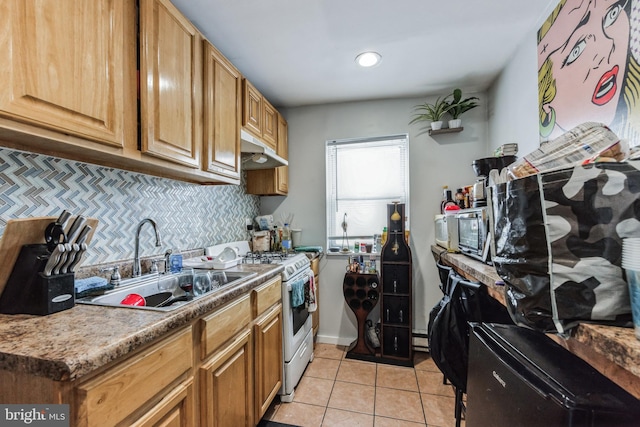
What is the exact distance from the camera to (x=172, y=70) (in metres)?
1.35

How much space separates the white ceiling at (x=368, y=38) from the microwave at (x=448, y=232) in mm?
1231

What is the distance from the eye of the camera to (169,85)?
1322 mm

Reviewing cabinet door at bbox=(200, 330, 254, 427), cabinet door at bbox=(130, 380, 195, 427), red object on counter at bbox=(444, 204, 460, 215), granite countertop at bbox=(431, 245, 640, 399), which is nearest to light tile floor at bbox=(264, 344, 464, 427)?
cabinet door at bbox=(200, 330, 254, 427)

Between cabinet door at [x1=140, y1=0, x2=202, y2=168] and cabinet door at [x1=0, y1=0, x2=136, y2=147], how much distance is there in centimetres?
6

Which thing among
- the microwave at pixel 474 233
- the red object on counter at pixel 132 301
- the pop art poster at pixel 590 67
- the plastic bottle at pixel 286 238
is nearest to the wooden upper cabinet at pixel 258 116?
the plastic bottle at pixel 286 238

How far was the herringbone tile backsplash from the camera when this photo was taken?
1.09 meters

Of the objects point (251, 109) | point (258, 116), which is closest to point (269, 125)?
point (258, 116)

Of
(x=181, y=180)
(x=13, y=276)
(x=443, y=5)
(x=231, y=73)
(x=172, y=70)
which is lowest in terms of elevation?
(x=13, y=276)

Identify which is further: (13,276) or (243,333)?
(243,333)

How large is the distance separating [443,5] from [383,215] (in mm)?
1766

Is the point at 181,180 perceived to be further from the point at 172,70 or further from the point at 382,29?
the point at 382,29

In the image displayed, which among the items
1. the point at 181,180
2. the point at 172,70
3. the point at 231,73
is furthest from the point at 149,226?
the point at 231,73

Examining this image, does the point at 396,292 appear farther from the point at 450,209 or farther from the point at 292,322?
the point at 292,322

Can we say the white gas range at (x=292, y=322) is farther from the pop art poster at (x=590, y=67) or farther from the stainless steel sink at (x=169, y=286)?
the pop art poster at (x=590, y=67)
